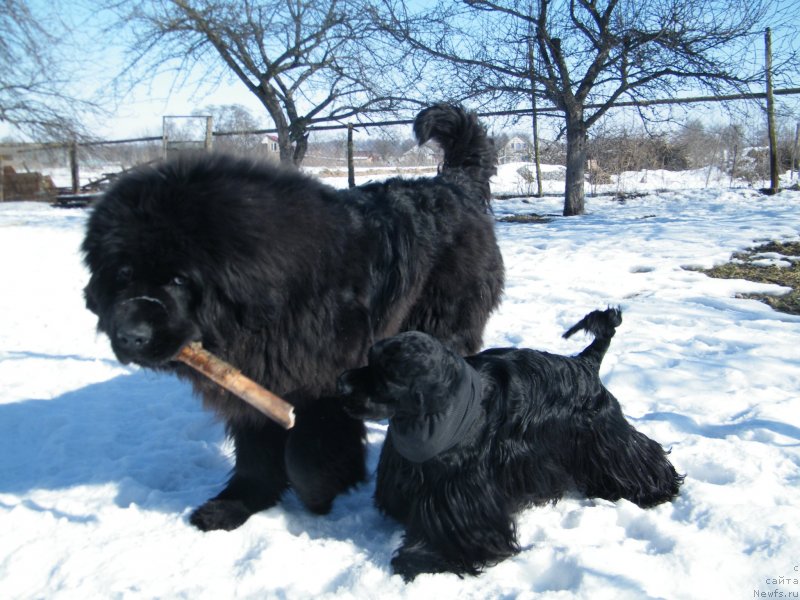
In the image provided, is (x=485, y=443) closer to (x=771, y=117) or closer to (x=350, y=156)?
(x=771, y=117)

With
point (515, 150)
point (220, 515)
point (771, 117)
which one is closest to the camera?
point (220, 515)

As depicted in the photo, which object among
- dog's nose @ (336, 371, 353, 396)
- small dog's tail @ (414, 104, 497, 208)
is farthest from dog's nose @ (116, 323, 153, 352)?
small dog's tail @ (414, 104, 497, 208)

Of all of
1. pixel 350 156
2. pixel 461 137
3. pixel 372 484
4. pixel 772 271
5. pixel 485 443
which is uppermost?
pixel 350 156

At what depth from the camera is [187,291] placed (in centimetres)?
193

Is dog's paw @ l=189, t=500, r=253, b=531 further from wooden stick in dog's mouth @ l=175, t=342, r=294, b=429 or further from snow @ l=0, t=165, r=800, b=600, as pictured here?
wooden stick in dog's mouth @ l=175, t=342, r=294, b=429

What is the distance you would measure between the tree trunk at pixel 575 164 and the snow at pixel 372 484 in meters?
5.20

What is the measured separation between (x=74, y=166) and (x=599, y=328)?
53.8ft

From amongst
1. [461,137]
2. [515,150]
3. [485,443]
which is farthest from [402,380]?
[515,150]

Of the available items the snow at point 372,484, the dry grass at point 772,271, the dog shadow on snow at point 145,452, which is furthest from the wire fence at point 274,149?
the dog shadow on snow at point 145,452

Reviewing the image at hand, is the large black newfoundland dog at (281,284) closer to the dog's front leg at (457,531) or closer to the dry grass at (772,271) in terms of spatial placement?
the dog's front leg at (457,531)

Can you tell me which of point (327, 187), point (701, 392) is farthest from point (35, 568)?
point (701, 392)

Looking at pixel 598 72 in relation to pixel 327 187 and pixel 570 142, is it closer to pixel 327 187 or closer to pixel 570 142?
pixel 570 142

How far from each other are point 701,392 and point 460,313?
144cm

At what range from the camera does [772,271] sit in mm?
5500
